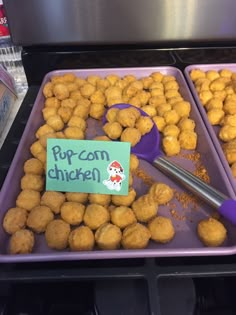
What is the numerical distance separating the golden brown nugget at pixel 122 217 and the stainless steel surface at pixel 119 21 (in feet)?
1.83

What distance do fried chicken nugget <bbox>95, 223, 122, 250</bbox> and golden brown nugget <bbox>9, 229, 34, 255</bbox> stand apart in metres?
0.14

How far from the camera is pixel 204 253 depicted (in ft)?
1.92

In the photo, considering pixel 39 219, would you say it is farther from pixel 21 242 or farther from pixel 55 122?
pixel 55 122

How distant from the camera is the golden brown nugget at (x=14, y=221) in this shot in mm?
666

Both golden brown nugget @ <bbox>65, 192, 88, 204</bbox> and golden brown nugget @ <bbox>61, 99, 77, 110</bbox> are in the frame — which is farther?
golden brown nugget @ <bbox>61, 99, 77, 110</bbox>

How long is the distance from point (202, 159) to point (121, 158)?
0.90ft

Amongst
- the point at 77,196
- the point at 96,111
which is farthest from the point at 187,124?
the point at 77,196

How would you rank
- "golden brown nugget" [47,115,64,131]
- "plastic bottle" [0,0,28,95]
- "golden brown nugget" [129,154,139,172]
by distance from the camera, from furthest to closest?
"plastic bottle" [0,0,28,95]
"golden brown nugget" [47,115,64,131]
"golden brown nugget" [129,154,139,172]

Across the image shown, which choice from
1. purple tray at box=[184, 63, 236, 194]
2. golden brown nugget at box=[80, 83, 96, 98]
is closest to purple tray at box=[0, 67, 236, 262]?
purple tray at box=[184, 63, 236, 194]

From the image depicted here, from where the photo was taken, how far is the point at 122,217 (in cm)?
67

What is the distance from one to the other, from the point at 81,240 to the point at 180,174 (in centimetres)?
27

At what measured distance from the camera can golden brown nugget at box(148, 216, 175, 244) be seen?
648 mm

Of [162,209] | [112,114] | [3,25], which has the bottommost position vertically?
[162,209]

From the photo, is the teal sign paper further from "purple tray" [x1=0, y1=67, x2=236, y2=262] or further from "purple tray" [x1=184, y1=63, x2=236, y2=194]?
"purple tray" [x1=184, y1=63, x2=236, y2=194]
